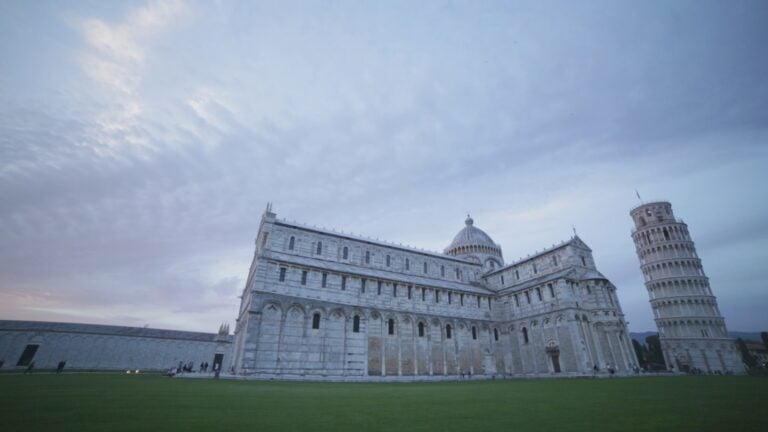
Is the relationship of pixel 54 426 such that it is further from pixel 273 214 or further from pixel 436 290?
pixel 436 290

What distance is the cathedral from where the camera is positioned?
96.5 ft

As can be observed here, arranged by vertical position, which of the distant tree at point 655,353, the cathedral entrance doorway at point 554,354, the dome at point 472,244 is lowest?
the cathedral entrance doorway at point 554,354

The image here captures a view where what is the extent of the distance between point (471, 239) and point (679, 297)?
1305 inches

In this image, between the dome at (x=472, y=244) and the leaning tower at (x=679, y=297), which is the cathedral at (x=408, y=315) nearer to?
the dome at (x=472, y=244)

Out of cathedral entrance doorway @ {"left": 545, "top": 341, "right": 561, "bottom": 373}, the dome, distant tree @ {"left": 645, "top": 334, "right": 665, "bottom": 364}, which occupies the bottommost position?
cathedral entrance doorway @ {"left": 545, "top": 341, "right": 561, "bottom": 373}

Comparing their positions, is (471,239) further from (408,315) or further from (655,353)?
(655,353)

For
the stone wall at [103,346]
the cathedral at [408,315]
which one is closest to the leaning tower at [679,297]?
the cathedral at [408,315]

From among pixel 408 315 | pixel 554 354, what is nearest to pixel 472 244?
pixel 554 354

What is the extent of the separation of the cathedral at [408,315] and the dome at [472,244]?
317 inches

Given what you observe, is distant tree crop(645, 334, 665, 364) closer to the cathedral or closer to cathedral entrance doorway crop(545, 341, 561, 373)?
the cathedral

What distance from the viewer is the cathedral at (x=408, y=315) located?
29422 millimetres

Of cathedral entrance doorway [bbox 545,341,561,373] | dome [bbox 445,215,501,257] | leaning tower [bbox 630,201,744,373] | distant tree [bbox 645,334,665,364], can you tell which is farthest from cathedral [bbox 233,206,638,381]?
distant tree [bbox 645,334,665,364]

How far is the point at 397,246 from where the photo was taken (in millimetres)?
43062

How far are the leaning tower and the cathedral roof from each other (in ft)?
87.3
